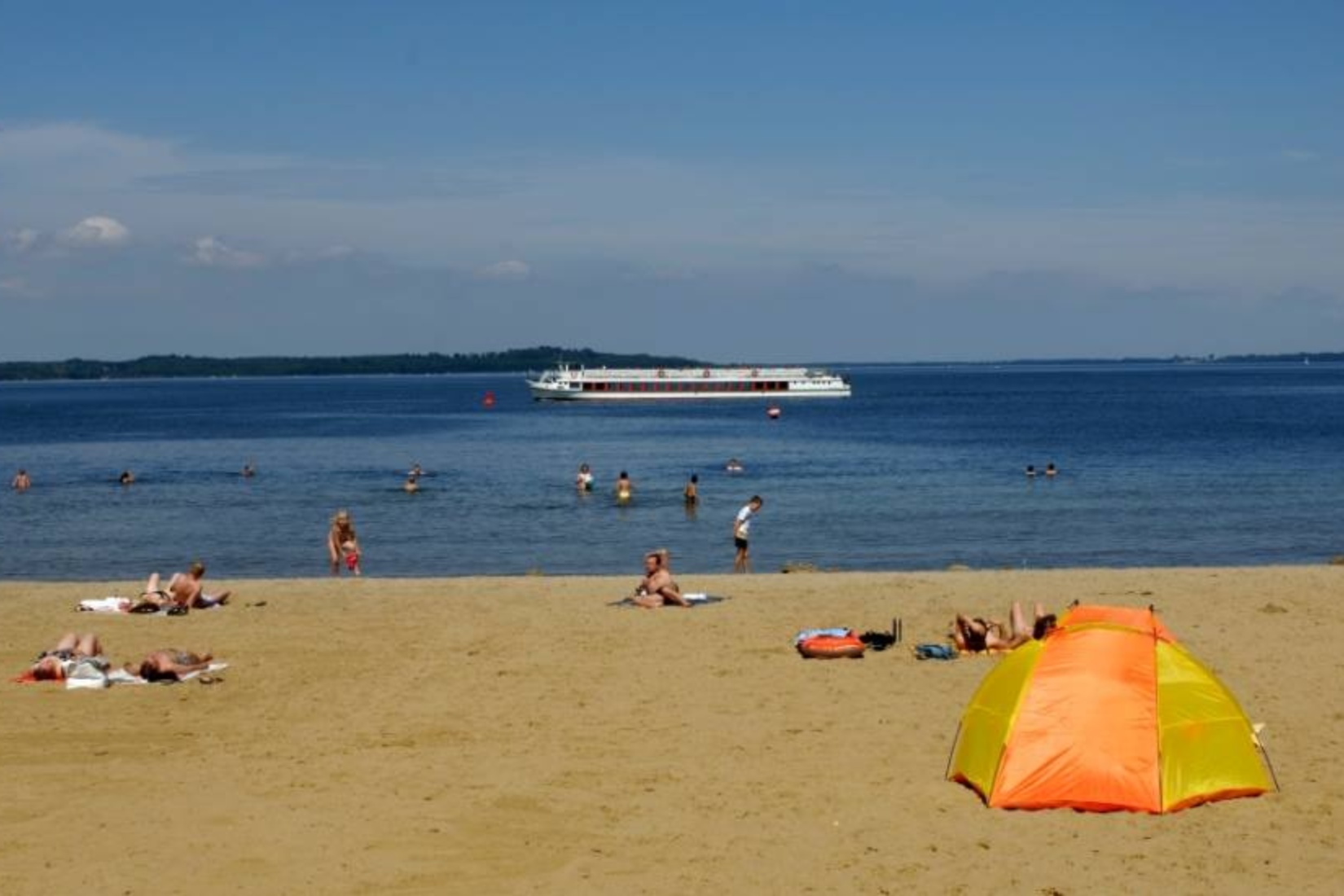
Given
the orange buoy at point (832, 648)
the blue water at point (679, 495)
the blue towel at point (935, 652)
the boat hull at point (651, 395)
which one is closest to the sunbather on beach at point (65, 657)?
the orange buoy at point (832, 648)

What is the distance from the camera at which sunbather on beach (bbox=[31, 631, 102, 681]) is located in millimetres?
16578

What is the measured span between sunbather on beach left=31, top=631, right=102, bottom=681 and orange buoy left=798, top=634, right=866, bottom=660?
26.3 feet

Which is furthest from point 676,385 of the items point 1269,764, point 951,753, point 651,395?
point 1269,764

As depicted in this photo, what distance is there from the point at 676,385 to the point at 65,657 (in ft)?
400

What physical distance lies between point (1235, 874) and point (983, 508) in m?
32.2

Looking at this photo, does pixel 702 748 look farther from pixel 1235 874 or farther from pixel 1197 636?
pixel 1197 636

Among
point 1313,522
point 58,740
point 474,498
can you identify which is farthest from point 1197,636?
point 474,498

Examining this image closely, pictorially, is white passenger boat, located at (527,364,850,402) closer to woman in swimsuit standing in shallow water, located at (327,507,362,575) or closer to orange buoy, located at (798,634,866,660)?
woman in swimsuit standing in shallow water, located at (327,507,362,575)

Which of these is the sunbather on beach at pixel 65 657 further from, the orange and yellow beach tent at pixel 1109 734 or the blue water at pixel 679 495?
the blue water at pixel 679 495

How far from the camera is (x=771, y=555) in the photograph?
107 ft

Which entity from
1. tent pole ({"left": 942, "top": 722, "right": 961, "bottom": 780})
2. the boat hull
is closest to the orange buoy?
tent pole ({"left": 942, "top": 722, "right": 961, "bottom": 780})

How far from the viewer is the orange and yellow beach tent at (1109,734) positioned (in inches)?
465

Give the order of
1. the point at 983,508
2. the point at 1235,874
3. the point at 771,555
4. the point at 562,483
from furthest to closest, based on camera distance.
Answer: the point at 562,483, the point at 983,508, the point at 771,555, the point at 1235,874

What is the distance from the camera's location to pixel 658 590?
71.6 ft
